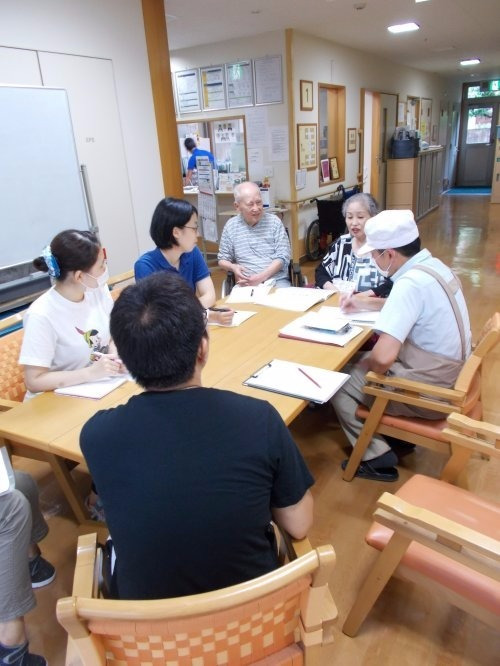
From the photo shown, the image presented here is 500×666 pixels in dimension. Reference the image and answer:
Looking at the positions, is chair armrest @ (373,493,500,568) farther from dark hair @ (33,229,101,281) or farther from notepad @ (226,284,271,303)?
notepad @ (226,284,271,303)

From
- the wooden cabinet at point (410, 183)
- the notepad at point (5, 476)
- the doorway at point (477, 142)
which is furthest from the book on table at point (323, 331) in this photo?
the doorway at point (477, 142)

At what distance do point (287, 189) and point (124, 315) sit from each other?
5.04m

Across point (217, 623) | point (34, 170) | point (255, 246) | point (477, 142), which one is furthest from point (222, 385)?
point (477, 142)

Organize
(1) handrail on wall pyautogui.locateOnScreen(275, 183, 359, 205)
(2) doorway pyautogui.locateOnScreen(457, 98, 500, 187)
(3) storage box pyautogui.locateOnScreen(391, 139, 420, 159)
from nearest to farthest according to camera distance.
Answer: (1) handrail on wall pyautogui.locateOnScreen(275, 183, 359, 205), (3) storage box pyautogui.locateOnScreen(391, 139, 420, 159), (2) doorway pyautogui.locateOnScreen(457, 98, 500, 187)

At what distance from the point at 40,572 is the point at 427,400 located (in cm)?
158

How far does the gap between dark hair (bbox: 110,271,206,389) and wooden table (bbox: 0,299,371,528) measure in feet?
1.68

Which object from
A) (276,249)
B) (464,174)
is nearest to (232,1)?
(276,249)

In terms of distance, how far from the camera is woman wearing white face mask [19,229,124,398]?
1.59 meters

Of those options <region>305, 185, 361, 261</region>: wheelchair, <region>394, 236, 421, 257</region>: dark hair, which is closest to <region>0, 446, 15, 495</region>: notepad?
<region>394, 236, 421, 257</region>: dark hair

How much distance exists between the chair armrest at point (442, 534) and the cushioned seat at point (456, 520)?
98 mm

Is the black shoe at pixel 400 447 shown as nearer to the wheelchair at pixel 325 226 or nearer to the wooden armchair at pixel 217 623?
the wooden armchair at pixel 217 623

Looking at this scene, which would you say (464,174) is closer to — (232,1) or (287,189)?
(287,189)

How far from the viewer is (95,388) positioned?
1562mm

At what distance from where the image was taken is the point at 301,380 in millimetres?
1541
